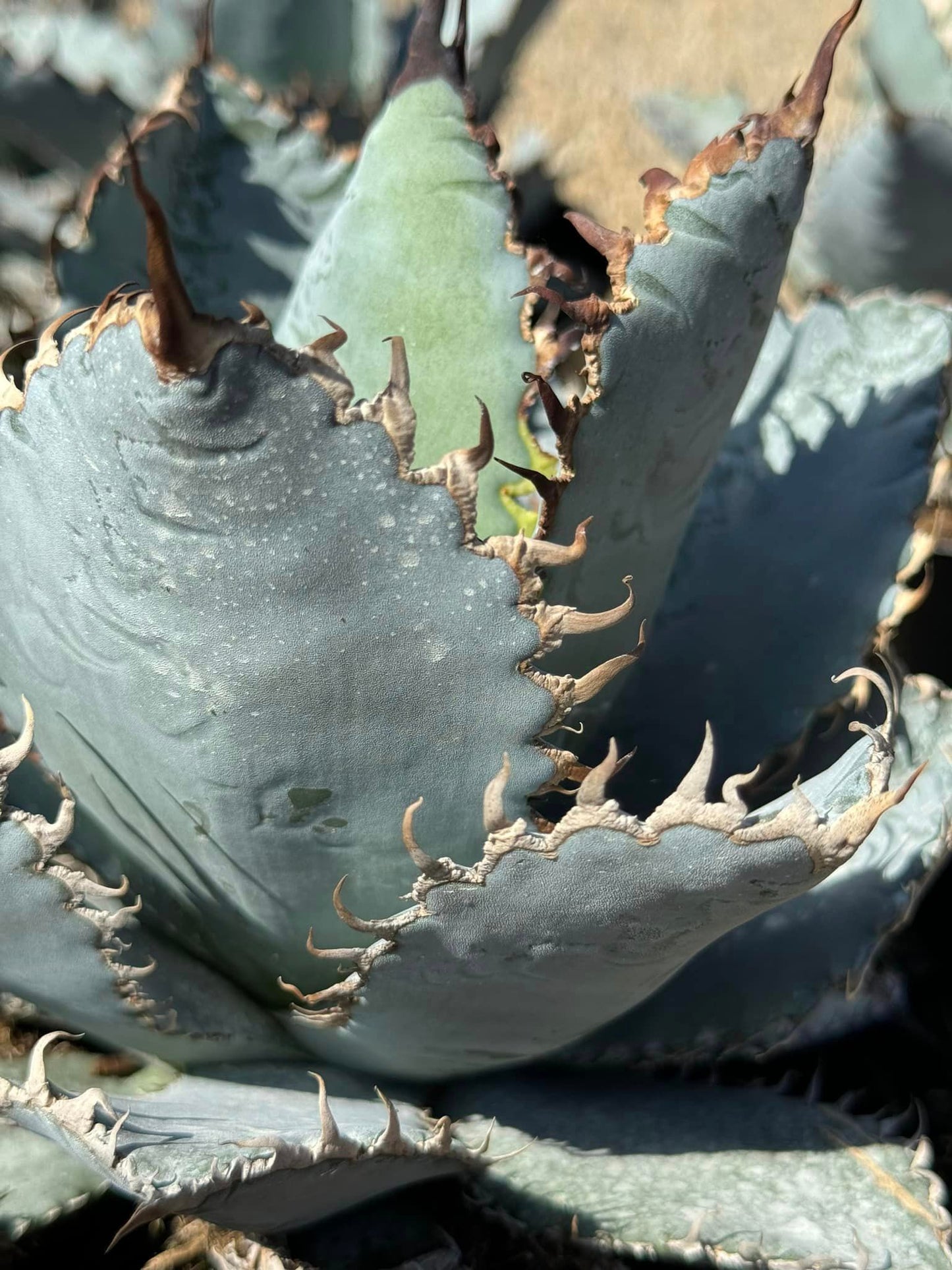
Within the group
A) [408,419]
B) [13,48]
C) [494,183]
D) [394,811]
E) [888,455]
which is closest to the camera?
[408,419]

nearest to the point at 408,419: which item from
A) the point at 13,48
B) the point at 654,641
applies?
the point at 654,641

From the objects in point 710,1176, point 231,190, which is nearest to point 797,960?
point 710,1176

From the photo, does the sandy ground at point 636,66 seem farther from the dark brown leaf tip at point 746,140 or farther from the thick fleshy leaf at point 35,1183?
the thick fleshy leaf at point 35,1183

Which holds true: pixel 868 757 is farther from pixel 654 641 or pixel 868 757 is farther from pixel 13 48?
pixel 13 48

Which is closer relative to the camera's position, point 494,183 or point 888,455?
point 494,183

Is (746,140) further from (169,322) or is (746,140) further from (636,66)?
(636,66)

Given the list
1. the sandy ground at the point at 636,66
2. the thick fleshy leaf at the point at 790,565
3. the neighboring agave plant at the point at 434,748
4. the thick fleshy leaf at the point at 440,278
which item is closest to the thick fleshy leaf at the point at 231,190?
the neighboring agave plant at the point at 434,748

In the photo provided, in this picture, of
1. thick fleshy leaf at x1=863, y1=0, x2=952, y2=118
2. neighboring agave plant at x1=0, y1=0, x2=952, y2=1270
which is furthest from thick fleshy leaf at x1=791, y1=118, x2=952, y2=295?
neighboring agave plant at x1=0, y1=0, x2=952, y2=1270
